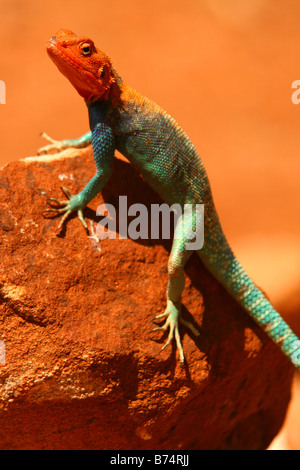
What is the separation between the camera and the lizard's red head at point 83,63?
3.45m

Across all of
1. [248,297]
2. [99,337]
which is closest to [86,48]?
[99,337]

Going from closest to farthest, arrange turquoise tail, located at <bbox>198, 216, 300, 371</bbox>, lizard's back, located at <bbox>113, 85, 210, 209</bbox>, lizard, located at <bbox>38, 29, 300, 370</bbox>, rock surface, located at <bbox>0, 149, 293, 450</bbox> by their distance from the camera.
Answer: rock surface, located at <bbox>0, 149, 293, 450</bbox>
lizard, located at <bbox>38, 29, 300, 370</bbox>
lizard's back, located at <bbox>113, 85, 210, 209</bbox>
turquoise tail, located at <bbox>198, 216, 300, 371</bbox>

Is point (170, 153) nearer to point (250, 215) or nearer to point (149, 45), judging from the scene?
point (250, 215)

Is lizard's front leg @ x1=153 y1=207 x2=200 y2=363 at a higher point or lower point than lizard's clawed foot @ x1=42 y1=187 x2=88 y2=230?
lower

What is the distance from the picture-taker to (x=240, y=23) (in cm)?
1009

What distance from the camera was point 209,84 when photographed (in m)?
9.55

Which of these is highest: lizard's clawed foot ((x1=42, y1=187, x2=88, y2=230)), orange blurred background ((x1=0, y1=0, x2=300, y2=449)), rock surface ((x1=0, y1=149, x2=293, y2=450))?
orange blurred background ((x1=0, y1=0, x2=300, y2=449))

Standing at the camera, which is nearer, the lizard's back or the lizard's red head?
the lizard's red head

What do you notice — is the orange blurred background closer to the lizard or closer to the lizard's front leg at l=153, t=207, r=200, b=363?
the lizard

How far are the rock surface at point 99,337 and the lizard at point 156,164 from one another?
13 cm

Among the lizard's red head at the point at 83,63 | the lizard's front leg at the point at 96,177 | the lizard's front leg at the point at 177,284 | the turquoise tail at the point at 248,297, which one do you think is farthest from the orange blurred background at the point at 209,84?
the lizard's red head at the point at 83,63

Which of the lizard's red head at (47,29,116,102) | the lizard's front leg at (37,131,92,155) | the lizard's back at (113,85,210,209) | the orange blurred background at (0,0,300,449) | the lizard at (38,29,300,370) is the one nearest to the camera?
the lizard's red head at (47,29,116,102)

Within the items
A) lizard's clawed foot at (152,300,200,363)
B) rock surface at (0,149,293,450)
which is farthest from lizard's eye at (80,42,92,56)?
lizard's clawed foot at (152,300,200,363)

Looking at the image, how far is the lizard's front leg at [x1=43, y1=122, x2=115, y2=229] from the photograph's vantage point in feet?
11.9
